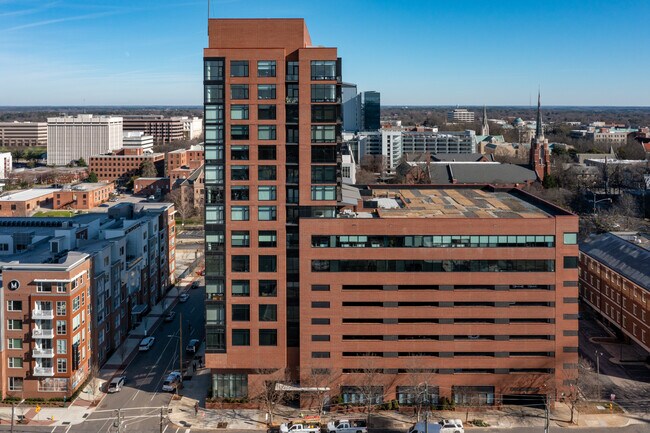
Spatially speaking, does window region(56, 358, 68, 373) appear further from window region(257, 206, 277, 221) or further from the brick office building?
window region(257, 206, 277, 221)

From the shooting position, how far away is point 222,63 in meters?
47.6

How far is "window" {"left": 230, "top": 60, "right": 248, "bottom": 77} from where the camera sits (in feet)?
156

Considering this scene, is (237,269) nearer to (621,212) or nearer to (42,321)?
(42,321)

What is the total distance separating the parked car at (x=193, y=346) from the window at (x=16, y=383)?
14.4 metres

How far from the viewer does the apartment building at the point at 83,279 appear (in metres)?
48.4

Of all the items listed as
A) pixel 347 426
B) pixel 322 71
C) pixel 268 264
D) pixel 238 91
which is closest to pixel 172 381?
pixel 268 264

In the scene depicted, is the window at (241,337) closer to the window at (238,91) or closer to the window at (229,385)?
the window at (229,385)

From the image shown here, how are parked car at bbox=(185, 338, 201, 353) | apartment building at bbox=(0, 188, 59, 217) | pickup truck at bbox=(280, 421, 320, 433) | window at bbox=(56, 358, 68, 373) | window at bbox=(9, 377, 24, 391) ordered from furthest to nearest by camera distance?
apartment building at bbox=(0, 188, 59, 217) → parked car at bbox=(185, 338, 201, 353) → window at bbox=(9, 377, 24, 391) → window at bbox=(56, 358, 68, 373) → pickup truck at bbox=(280, 421, 320, 433)

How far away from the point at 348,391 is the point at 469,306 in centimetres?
1078

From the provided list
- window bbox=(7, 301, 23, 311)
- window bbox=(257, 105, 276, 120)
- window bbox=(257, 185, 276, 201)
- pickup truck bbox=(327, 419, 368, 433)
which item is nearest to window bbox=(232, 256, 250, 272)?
window bbox=(257, 185, 276, 201)

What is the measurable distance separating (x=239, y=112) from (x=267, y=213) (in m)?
7.60

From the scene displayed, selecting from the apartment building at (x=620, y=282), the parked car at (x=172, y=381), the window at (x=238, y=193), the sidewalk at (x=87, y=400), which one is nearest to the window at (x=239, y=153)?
the window at (x=238, y=193)

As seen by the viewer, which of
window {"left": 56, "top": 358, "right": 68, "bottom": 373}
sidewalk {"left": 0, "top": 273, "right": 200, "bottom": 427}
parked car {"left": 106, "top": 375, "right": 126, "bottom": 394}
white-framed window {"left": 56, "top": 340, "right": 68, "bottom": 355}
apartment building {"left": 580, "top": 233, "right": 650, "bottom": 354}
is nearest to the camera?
sidewalk {"left": 0, "top": 273, "right": 200, "bottom": 427}

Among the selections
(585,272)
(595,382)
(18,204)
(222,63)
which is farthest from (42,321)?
(18,204)
